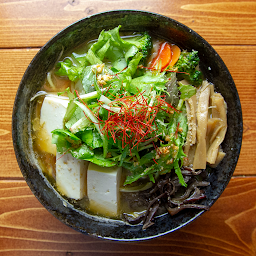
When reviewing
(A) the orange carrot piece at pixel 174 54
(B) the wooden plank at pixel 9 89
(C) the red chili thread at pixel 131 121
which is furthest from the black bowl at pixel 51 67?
(C) the red chili thread at pixel 131 121

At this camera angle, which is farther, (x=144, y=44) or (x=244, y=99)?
(x=244, y=99)

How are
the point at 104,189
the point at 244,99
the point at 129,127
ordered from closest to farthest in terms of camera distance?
1. the point at 129,127
2. the point at 104,189
3. the point at 244,99

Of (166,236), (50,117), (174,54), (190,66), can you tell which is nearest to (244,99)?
(190,66)

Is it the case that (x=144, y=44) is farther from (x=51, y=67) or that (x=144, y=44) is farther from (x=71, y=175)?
(x=71, y=175)

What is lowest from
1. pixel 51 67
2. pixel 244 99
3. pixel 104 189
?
pixel 104 189

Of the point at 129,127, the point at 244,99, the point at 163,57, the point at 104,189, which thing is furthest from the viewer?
the point at 244,99

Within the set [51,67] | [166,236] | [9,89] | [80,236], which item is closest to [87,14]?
[51,67]

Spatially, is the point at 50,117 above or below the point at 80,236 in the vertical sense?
above
